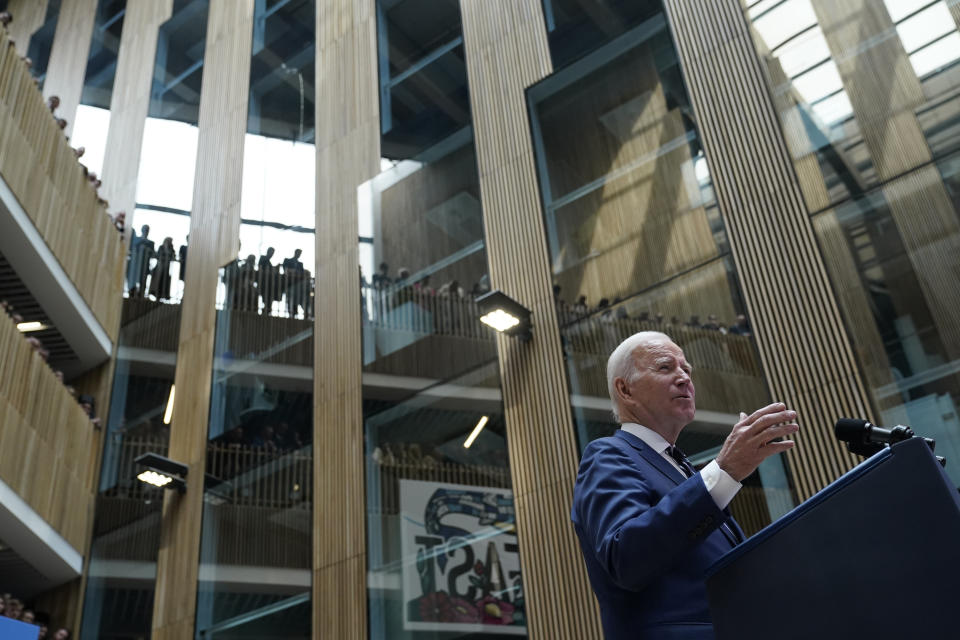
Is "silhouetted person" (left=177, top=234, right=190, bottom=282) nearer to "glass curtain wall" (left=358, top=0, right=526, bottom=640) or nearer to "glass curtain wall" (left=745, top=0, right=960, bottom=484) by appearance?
"glass curtain wall" (left=358, top=0, right=526, bottom=640)

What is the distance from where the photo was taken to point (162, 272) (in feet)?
49.1

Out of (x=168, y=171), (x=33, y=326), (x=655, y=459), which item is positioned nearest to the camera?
(x=655, y=459)

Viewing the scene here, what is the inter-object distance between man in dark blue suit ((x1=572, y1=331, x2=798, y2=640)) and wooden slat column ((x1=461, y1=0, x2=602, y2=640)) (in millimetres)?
5980

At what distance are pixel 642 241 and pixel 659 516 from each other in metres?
6.86

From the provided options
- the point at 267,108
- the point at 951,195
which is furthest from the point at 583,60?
the point at 267,108

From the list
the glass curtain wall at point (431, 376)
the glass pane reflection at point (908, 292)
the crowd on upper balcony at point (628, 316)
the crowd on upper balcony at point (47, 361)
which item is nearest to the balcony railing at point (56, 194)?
the crowd on upper balcony at point (47, 361)

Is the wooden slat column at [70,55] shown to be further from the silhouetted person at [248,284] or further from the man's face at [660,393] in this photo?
the man's face at [660,393]

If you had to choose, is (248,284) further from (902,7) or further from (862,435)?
(862,435)

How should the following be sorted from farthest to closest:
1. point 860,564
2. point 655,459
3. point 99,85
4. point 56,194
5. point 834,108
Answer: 1. point 99,85
2. point 56,194
3. point 834,108
4. point 655,459
5. point 860,564

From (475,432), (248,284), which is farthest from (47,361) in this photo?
(475,432)

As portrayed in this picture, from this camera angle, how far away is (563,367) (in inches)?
369

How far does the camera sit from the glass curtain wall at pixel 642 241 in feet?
25.6

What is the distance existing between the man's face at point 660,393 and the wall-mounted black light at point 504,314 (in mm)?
6087

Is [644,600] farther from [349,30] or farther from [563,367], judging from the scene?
[349,30]
